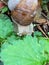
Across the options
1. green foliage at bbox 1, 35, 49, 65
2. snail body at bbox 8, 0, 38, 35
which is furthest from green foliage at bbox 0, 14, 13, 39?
green foliage at bbox 1, 35, 49, 65

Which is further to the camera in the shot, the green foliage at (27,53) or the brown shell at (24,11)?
the brown shell at (24,11)

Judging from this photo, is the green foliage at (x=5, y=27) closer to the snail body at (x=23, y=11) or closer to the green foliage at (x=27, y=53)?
the snail body at (x=23, y=11)

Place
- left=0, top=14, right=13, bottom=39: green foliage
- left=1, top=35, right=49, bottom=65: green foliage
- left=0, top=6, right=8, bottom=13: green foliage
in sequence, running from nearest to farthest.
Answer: left=1, top=35, right=49, bottom=65: green foliage < left=0, top=14, right=13, bottom=39: green foliage < left=0, top=6, right=8, bottom=13: green foliage

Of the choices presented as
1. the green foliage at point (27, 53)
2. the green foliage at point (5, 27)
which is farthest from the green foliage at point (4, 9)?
the green foliage at point (27, 53)

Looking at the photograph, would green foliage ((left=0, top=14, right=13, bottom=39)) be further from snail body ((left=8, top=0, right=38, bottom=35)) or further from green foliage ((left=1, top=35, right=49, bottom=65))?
green foliage ((left=1, top=35, right=49, bottom=65))

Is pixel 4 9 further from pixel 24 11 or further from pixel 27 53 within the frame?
pixel 27 53

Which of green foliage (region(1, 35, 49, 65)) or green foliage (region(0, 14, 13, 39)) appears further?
green foliage (region(0, 14, 13, 39))
